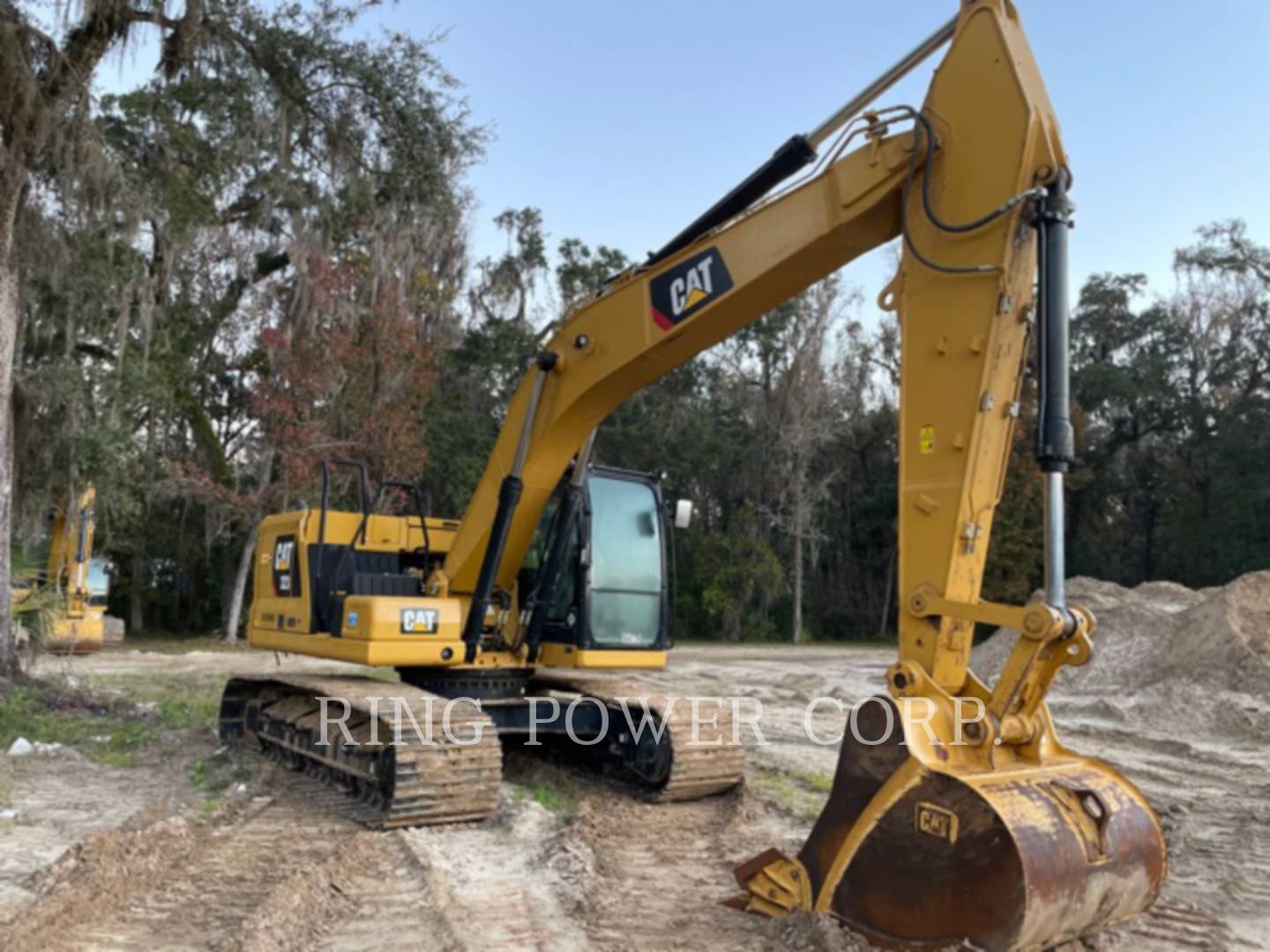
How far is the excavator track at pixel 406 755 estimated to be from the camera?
5.84m

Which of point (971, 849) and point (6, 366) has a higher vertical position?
point (6, 366)

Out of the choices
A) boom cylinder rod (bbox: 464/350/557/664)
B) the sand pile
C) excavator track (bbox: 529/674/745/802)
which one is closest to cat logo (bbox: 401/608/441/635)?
boom cylinder rod (bbox: 464/350/557/664)

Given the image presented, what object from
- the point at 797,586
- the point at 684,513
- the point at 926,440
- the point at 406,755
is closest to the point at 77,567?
the point at 406,755

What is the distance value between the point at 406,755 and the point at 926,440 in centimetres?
327

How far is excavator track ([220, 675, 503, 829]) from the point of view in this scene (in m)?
5.84

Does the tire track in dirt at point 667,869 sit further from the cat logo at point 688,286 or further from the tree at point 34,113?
the tree at point 34,113

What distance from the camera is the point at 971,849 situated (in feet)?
11.6

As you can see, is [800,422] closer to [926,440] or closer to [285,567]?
[285,567]

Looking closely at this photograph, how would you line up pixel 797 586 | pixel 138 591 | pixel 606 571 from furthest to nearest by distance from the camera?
pixel 797 586 → pixel 138 591 → pixel 606 571

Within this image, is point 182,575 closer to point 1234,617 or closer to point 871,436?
point 871,436

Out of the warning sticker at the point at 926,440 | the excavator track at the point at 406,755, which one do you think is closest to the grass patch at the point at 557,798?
the excavator track at the point at 406,755

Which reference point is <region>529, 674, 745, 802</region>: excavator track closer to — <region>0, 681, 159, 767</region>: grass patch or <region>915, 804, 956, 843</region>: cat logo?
<region>915, 804, 956, 843</region>: cat logo

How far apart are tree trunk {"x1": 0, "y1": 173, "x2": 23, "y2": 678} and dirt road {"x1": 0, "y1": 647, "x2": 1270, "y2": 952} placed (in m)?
3.32

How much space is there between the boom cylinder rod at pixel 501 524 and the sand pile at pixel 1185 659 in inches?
299
